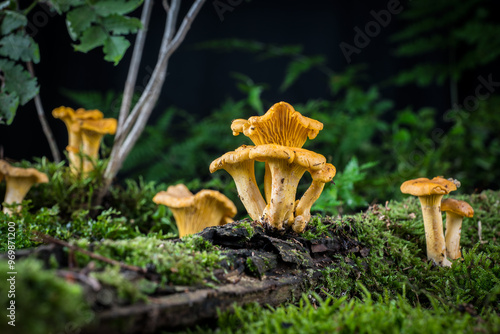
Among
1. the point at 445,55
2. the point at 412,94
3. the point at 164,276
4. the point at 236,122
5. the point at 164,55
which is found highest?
the point at 445,55

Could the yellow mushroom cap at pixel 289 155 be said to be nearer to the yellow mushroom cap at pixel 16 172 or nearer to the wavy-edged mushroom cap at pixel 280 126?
the wavy-edged mushroom cap at pixel 280 126

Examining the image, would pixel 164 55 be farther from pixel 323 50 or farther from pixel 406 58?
pixel 406 58

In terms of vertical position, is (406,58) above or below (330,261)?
above

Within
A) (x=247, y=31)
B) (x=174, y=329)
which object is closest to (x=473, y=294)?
(x=174, y=329)

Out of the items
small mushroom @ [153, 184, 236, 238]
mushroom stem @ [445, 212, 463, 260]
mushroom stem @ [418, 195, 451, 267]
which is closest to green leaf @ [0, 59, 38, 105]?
small mushroom @ [153, 184, 236, 238]

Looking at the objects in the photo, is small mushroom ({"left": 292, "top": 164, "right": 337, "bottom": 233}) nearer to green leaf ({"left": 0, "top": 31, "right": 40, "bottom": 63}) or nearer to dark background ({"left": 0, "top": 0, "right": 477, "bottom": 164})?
green leaf ({"left": 0, "top": 31, "right": 40, "bottom": 63})

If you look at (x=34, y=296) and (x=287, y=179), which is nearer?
(x=34, y=296)

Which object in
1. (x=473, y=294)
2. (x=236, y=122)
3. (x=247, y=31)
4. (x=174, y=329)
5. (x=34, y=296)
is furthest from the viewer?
(x=247, y=31)

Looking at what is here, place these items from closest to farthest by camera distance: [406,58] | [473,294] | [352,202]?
[473,294], [352,202], [406,58]
